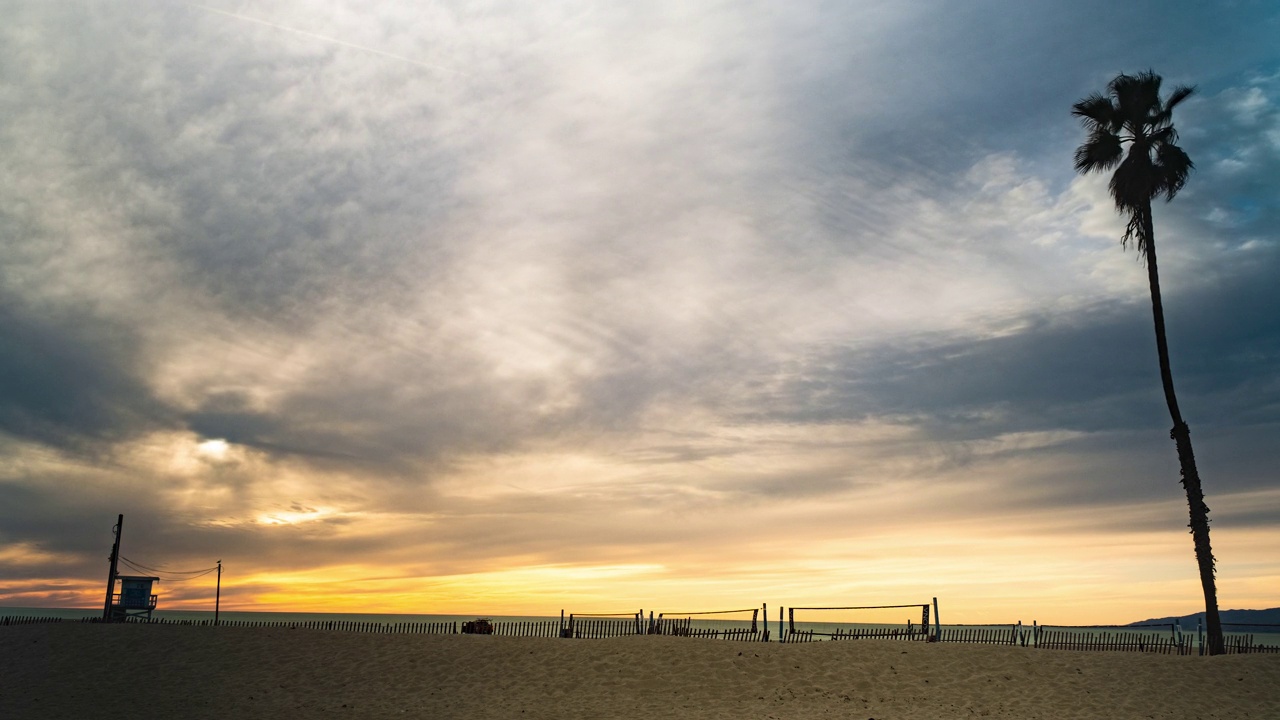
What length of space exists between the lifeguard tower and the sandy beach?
19202 mm

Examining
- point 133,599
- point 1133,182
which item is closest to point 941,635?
point 1133,182

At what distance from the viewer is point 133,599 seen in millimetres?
55219

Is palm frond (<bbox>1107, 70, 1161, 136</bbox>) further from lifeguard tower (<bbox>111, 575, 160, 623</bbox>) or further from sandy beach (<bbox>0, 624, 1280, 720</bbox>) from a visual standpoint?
lifeguard tower (<bbox>111, 575, 160, 623</bbox>)

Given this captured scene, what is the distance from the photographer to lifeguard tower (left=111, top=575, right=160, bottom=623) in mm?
54594

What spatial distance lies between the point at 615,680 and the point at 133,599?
42.3 meters

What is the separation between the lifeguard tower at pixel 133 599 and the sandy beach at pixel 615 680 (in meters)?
19.2

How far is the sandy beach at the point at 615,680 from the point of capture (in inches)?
1024

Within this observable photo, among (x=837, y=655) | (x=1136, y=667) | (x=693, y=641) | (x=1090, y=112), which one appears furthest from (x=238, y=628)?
(x=1090, y=112)

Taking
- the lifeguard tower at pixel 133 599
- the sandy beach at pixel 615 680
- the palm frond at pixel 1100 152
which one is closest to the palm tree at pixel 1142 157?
the palm frond at pixel 1100 152

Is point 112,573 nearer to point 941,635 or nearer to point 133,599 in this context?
point 133,599

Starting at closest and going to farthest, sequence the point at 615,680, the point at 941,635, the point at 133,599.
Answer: the point at 615,680
the point at 941,635
the point at 133,599

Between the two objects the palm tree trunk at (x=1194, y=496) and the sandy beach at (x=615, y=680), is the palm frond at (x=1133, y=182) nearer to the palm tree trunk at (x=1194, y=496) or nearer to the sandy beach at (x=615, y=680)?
the palm tree trunk at (x=1194, y=496)

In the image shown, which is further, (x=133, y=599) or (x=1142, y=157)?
(x=133, y=599)

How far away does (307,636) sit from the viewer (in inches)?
1469
